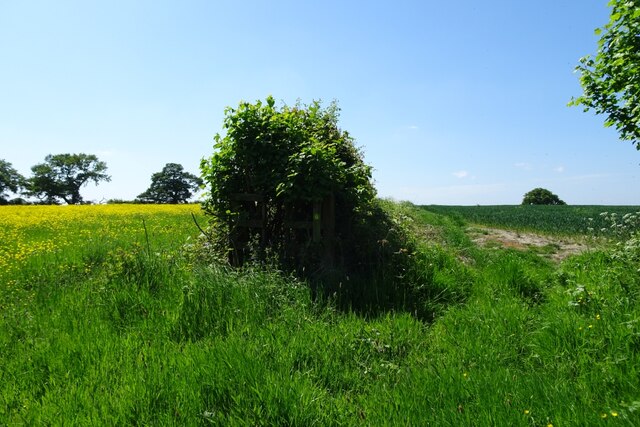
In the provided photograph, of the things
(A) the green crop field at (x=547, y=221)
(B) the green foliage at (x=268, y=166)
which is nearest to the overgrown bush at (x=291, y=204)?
(B) the green foliage at (x=268, y=166)

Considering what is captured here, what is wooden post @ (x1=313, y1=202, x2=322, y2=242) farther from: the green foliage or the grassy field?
the grassy field

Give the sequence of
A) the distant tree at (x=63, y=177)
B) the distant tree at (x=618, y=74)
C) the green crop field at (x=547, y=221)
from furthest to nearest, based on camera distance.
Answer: the distant tree at (x=63, y=177)
the green crop field at (x=547, y=221)
the distant tree at (x=618, y=74)

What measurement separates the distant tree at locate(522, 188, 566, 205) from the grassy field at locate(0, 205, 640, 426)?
9566cm

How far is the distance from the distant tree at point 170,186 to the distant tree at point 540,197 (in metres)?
75.4

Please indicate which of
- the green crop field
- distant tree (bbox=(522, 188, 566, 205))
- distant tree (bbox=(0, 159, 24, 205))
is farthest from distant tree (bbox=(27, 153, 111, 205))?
distant tree (bbox=(522, 188, 566, 205))

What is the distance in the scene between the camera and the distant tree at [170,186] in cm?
8056

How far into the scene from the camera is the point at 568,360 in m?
3.60

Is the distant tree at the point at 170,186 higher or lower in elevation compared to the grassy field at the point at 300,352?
→ higher

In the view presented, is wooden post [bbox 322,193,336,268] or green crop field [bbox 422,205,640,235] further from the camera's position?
green crop field [bbox 422,205,640,235]

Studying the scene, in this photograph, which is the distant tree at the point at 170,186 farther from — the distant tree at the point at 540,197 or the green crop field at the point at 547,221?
the distant tree at the point at 540,197

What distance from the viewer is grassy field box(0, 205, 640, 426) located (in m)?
2.82

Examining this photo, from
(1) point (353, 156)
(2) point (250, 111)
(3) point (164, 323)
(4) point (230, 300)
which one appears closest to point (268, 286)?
(4) point (230, 300)

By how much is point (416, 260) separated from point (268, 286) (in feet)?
8.89

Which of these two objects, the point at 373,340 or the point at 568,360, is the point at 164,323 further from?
the point at 568,360
